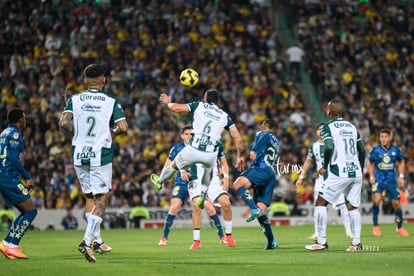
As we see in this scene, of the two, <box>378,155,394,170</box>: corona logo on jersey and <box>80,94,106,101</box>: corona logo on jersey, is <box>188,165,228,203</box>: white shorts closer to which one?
<box>80,94,106,101</box>: corona logo on jersey

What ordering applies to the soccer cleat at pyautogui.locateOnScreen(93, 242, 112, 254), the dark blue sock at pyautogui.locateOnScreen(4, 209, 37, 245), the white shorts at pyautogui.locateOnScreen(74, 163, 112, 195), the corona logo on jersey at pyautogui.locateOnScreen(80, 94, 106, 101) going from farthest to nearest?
the soccer cleat at pyautogui.locateOnScreen(93, 242, 112, 254) < the dark blue sock at pyautogui.locateOnScreen(4, 209, 37, 245) < the corona logo on jersey at pyautogui.locateOnScreen(80, 94, 106, 101) < the white shorts at pyautogui.locateOnScreen(74, 163, 112, 195)

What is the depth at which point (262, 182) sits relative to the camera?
1739cm

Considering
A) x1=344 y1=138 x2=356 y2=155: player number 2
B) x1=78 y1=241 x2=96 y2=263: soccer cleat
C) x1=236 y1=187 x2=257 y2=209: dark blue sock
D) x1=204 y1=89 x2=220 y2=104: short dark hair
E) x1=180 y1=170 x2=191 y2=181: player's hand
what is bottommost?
x1=78 y1=241 x2=96 y2=263: soccer cleat

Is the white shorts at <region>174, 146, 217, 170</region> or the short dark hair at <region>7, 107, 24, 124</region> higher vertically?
the short dark hair at <region>7, 107, 24, 124</region>

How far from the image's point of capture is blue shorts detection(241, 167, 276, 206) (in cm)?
1738

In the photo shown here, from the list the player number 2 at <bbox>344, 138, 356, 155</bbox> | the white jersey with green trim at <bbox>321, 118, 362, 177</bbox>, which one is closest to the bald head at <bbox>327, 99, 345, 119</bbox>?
the white jersey with green trim at <bbox>321, 118, 362, 177</bbox>

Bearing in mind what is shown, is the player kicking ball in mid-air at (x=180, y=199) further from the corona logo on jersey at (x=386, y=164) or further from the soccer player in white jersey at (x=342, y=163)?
the corona logo on jersey at (x=386, y=164)

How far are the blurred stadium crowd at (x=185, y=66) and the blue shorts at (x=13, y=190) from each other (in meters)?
14.5

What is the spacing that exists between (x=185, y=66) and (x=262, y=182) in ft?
57.8

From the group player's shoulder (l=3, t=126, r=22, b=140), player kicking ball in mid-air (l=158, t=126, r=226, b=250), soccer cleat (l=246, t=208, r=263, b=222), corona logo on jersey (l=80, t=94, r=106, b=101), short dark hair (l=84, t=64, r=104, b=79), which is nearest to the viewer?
corona logo on jersey (l=80, t=94, r=106, b=101)

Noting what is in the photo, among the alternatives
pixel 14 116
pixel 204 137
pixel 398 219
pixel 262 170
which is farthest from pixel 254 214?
pixel 398 219

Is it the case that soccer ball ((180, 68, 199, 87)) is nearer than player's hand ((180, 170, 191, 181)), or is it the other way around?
soccer ball ((180, 68, 199, 87))

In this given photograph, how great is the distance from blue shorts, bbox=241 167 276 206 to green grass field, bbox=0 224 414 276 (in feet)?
3.35

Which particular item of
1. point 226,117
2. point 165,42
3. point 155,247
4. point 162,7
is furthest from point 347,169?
point 162,7
